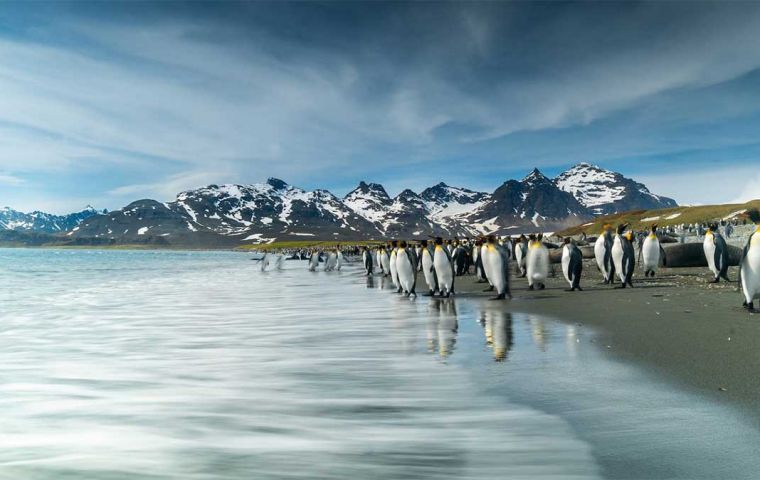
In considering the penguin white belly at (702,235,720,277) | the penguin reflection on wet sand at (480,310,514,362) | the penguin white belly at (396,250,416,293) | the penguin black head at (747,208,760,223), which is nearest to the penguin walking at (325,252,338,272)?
the penguin white belly at (396,250,416,293)

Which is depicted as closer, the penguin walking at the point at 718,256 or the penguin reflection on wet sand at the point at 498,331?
the penguin reflection on wet sand at the point at 498,331

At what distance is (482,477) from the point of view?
3.53 meters

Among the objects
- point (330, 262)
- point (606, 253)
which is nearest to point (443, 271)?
point (606, 253)

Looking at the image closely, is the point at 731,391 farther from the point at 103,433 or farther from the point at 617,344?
the point at 103,433

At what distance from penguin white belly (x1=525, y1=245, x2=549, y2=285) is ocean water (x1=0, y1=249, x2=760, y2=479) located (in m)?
8.33

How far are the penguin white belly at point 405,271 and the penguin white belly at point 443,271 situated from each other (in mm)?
1124

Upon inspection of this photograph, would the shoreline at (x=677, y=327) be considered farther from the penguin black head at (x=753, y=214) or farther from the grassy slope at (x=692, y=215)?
the grassy slope at (x=692, y=215)

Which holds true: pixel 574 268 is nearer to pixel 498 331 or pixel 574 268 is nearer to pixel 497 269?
pixel 497 269

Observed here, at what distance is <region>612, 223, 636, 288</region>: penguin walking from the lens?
53.2 feet

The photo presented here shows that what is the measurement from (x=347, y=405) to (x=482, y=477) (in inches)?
73.4

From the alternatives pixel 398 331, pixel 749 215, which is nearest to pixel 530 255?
pixel 398 331

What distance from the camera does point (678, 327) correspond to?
8328 mm

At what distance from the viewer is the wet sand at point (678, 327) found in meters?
5.34

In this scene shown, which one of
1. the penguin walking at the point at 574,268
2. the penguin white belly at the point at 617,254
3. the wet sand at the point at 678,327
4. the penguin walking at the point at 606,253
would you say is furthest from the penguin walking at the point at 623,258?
the penguin walking at the point at 574,268
